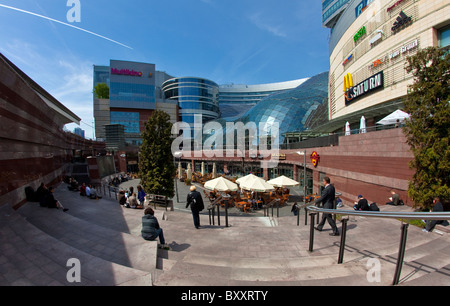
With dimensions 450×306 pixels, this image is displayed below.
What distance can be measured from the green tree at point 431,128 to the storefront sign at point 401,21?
1040cm

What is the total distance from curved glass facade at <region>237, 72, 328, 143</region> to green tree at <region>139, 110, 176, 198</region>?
27.4 metres

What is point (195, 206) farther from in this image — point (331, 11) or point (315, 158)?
point (331, 11)

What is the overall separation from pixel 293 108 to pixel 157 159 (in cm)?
3413

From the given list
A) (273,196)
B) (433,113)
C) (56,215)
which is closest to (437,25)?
(433,113)

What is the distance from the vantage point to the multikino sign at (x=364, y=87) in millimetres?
16317

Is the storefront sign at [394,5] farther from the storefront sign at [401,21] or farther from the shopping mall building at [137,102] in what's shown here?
the shopping mall building at [137,102]

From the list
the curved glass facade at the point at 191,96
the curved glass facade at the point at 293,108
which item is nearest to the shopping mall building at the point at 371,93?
the curved glass facade at the point at 293,108

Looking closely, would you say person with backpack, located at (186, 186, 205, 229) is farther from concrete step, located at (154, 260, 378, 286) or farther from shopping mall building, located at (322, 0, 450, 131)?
Answer: shopping mall building, located at (322, 0, 450, 131)
